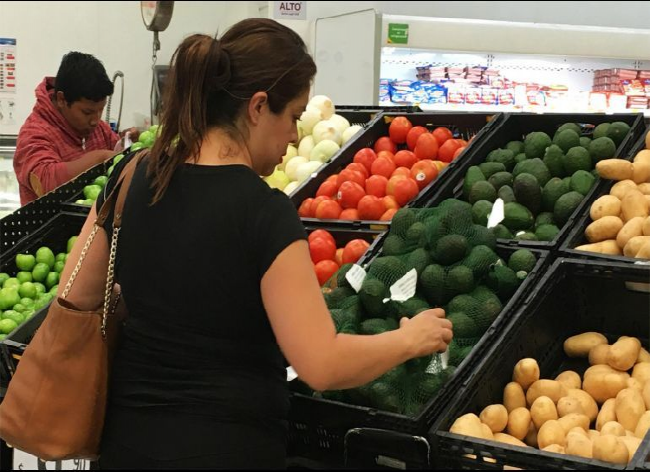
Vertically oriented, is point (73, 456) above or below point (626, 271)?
below

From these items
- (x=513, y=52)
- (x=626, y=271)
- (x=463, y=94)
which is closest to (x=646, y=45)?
(x=513, y=52)

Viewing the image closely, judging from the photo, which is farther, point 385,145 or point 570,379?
point 385,145

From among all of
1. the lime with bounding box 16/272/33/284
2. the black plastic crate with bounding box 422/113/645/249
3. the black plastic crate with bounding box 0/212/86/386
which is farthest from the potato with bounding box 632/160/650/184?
the lime with bounding box 16/272/33/284

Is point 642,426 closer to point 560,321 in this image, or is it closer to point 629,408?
point 629,408

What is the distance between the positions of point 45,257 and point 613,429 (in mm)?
2310

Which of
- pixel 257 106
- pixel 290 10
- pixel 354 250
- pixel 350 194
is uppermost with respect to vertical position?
pixel 290 10

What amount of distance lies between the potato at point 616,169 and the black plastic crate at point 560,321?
539 millimetres

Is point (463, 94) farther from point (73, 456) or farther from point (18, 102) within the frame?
point (73, 456)

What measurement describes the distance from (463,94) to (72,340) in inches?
183

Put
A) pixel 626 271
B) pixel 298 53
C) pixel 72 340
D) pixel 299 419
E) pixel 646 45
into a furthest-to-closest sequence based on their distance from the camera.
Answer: pixel 646 45 < pixel 626 271 < pixel 299 419 < pixel 72 340 < pixel 298 53

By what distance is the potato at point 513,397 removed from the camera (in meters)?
1.93

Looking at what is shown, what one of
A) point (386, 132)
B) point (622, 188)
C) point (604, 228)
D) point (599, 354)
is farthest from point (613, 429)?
point (386, 132)

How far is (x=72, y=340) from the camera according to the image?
5.19ft

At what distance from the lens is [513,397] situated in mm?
1931
